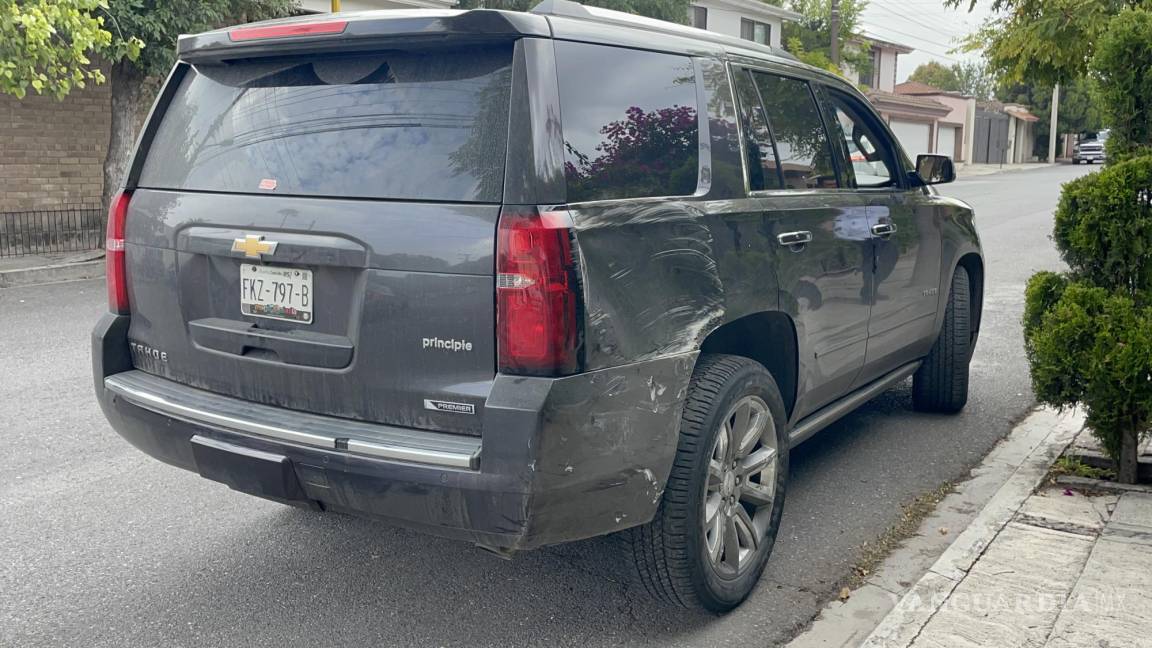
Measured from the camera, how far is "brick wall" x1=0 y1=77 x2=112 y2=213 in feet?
54.6

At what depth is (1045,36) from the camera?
13383mm

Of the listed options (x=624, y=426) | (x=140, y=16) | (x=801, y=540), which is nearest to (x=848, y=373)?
(x=801, y=540)

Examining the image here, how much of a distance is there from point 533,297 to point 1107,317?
288 centimetres

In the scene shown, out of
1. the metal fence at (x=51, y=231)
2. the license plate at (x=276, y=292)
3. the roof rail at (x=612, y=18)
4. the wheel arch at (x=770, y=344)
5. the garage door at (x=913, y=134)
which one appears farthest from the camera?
the garage door at (x=913, y=134)

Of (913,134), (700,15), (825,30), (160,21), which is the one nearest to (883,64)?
(913,134)

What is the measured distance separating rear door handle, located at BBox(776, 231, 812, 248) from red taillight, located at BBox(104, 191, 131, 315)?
2362mm

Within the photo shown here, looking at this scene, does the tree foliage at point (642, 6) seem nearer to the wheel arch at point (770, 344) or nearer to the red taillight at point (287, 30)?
the wheel arch at point (770, 344)

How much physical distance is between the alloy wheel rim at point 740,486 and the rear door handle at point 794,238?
632 mm

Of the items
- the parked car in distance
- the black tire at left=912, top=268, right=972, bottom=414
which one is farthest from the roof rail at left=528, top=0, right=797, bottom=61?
the parked car in distance

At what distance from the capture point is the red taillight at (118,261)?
379cm

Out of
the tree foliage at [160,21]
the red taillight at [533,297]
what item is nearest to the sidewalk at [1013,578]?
the red taillight at [533,297]

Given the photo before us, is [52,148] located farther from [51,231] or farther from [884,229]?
[884,229]

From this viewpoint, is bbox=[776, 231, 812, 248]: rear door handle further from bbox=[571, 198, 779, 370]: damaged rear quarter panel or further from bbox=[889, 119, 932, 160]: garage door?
bbox=[889, 119, 932, 160]: garage door

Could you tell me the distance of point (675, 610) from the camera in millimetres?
3688
